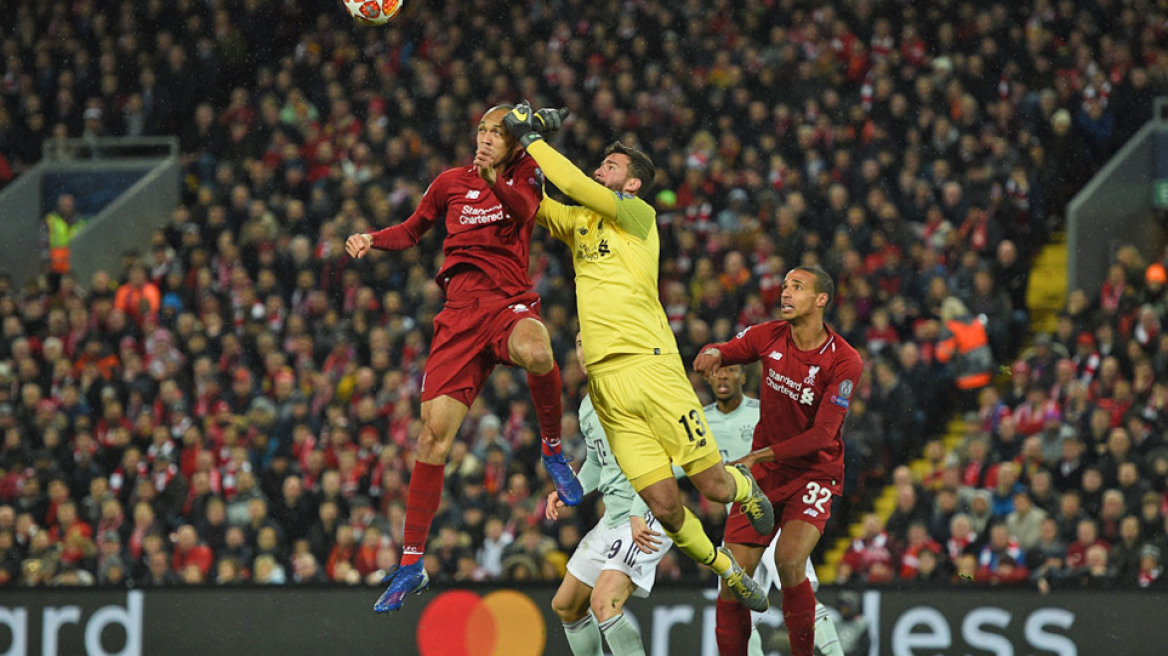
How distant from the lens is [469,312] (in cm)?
786

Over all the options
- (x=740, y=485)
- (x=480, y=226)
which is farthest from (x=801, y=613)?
(x=480, y=226)

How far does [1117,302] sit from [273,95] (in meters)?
10.2

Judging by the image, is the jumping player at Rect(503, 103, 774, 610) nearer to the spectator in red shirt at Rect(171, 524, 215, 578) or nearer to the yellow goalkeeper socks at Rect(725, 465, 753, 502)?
the yellow goalkeeper socks at Rect(725, 465, 753, 502)

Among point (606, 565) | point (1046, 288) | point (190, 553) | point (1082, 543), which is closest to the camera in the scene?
point (606, 565)

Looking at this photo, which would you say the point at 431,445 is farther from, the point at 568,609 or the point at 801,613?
the point at 801,613

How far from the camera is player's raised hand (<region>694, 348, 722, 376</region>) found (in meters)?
8.30

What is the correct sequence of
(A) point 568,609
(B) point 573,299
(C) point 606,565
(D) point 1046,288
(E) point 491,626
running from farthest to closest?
(D) point 1046,288, (B) point 573,299, (E) point 491,626, (A) point 568,609, (C) point 606,565

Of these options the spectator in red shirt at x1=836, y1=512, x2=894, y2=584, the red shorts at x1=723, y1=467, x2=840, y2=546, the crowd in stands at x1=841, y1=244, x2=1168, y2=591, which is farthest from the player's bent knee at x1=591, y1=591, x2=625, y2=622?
the spectator in red shirt at x1=836, y1=512, x2=894, y2=584

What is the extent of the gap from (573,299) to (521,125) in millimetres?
7083

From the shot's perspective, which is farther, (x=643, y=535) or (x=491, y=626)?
(x=491, y=626)

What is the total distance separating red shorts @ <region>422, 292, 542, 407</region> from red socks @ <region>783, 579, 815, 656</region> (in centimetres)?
199

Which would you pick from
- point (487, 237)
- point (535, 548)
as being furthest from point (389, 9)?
point (535, 548)

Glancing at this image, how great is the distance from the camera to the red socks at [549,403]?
7.98 m

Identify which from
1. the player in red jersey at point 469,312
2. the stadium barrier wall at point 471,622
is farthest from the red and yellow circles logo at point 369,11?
the stadium barrier wall at point 471,622
